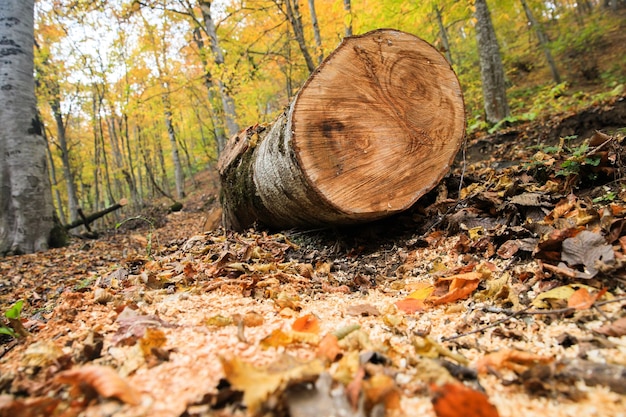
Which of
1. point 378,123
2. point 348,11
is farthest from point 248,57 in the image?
point 378,123

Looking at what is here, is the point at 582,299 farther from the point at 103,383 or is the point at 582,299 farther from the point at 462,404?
the point at 103,383

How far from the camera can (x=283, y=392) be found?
742 millimetres

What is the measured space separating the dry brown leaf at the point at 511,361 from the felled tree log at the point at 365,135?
1.34 meters

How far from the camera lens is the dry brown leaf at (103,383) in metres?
0.77

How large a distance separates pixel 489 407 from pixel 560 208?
5.31 ft

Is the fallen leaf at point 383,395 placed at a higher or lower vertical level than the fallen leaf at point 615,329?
higher

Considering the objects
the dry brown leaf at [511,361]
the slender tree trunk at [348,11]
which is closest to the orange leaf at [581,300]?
the dry brown leaf at [511,361]

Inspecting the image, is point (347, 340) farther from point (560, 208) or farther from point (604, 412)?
point (560, 208)

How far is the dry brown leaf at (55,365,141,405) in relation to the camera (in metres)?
0.77

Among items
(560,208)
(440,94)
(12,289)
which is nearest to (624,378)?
(560,208)

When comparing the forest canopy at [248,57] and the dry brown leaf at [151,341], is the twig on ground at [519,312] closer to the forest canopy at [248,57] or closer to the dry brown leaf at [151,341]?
the dry brown leaf at [151,341]

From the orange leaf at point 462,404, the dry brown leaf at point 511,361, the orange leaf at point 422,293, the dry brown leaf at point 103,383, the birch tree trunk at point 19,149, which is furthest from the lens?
the birch tree trunk at point 19,149

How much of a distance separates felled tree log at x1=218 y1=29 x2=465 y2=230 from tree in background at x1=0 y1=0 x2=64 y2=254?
4109 millimetres

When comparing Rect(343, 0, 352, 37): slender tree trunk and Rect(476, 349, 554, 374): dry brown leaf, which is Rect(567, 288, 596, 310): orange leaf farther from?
Rect(343, 0, 352, 37): slender tree trunk
